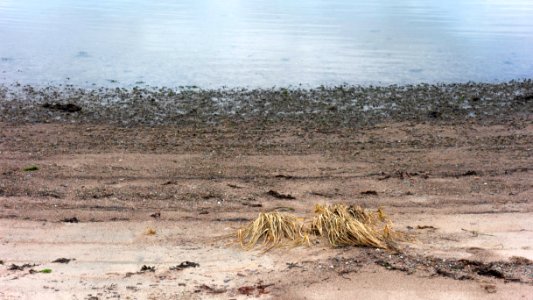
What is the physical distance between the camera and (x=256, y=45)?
18.0 meters

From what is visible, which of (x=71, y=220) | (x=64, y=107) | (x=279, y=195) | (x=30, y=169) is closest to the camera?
(x=71, y=220)

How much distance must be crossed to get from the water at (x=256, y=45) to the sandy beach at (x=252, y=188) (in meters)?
2.01

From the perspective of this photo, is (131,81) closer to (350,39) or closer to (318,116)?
(318,116)

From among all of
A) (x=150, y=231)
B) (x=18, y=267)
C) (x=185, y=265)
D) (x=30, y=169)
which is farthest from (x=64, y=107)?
(x=185, y=265)

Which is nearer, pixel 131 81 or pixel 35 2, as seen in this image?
pixel 131 81

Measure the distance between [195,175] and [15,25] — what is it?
16198 mm

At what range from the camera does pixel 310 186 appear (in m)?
6.98

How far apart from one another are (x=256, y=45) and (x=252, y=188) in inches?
456

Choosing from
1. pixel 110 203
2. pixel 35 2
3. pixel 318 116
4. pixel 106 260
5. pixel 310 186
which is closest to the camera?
pixel 106 260

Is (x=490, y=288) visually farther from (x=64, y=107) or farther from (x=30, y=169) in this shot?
(x=64, y=107)

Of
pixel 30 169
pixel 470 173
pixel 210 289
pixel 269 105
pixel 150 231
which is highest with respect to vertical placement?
pixel 269 105

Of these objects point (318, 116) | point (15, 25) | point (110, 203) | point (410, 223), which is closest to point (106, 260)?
point (110, 203)

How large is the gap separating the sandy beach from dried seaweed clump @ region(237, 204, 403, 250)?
13 centimetres

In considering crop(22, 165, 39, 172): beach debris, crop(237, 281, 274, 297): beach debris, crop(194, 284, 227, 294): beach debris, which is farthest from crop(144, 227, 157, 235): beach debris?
crop(22, 165, 39, 172): beach debris
